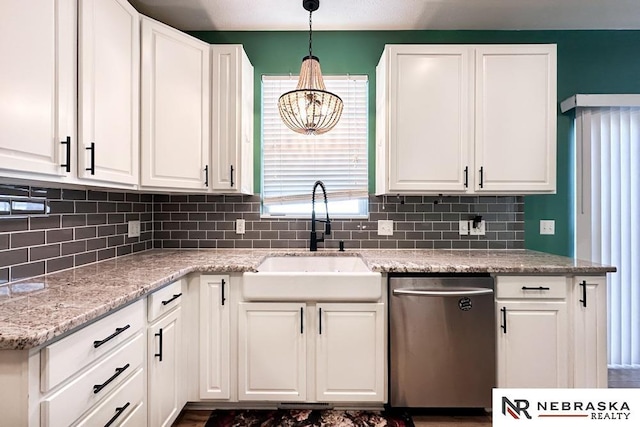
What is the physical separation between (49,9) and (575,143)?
10.5 ft

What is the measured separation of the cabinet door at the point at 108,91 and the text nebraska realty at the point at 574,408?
216 centimetres

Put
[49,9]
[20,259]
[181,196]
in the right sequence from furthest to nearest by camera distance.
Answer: [181,196] → [20,259] → [49,9]

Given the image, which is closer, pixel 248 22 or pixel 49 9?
pixel 49 9

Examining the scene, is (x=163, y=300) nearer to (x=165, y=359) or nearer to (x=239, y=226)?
(x=165, y=359)

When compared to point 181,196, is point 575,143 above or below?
above

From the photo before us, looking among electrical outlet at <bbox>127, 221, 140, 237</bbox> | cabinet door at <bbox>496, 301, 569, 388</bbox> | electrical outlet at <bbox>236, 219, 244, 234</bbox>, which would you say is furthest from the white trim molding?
electrical outlet at <bbox>127, 221, 140, 237</bbox>

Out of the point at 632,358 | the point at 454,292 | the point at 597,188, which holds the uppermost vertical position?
the point at 597,188

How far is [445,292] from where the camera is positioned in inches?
68.7

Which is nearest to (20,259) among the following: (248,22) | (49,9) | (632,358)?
(49,9)

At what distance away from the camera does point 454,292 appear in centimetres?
174

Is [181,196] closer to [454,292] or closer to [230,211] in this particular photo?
[230,211]

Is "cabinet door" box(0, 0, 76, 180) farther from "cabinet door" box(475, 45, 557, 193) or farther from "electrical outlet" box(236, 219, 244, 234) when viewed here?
"cabinet door" box(475, 45, 557, 193)

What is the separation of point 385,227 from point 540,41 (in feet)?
6.19

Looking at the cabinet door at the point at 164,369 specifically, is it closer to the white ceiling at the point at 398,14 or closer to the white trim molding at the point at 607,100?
the white ceiling at the point at 398,14
